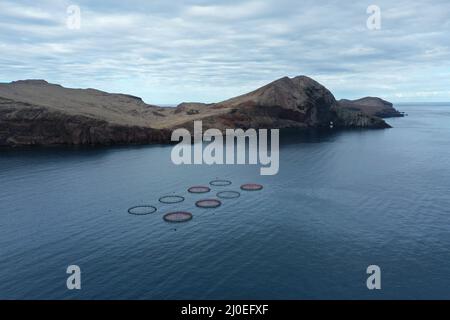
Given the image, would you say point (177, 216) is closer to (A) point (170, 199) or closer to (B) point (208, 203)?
(B) point (208, 203)

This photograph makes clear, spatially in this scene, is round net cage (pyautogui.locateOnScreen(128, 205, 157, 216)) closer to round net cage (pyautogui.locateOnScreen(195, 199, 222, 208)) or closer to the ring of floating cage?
round net cage (pyautogui.locateOnScreen(195, 199, 222, 208))

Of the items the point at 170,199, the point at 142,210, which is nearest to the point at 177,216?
the point at 142,210

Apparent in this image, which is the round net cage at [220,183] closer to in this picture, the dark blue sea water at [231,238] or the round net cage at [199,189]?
the dark blue sea water at [231,238]

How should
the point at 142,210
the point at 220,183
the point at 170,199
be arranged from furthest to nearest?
the point at 220,183 < the point at 170,199 < the point at 142,210

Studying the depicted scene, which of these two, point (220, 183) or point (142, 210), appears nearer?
point (142, 210)

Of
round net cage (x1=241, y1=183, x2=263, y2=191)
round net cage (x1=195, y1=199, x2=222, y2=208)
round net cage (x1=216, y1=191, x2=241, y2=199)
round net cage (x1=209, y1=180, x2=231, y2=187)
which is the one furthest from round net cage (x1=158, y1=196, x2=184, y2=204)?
round net cage (x1=241, y1=183, x2=263, y2=191)

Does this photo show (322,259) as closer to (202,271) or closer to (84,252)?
(202,271)
